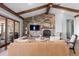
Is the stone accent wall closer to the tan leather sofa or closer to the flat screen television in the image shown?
the flat screen television

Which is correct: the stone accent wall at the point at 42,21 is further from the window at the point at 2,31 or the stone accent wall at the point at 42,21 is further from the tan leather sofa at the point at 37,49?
the tan leather sofa at the point at 37,49

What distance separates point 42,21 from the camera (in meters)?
11.1

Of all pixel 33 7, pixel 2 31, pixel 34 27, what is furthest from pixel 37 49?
pixel 34 27

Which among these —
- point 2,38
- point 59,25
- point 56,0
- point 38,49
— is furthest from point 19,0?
point 59,25

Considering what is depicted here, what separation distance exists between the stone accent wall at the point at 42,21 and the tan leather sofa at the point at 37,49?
760cm

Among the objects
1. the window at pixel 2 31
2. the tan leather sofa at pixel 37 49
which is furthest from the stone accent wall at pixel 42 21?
the tan leather sofa at pixel 37 49

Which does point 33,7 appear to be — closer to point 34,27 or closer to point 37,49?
point 34,27

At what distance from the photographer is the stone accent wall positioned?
11047mm

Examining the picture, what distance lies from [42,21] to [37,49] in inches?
305

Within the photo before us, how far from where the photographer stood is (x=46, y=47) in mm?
3439

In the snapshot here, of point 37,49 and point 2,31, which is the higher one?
point 2,31

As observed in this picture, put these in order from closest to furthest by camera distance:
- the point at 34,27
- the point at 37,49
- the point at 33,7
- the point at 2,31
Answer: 1. the point at 37,49
2. the point at 2,31
3. the point at 33,7
4. the point at 34,27

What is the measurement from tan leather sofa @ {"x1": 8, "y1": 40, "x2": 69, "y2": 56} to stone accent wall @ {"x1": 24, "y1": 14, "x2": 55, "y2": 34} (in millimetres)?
7598

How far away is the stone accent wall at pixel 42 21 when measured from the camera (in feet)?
36.2
